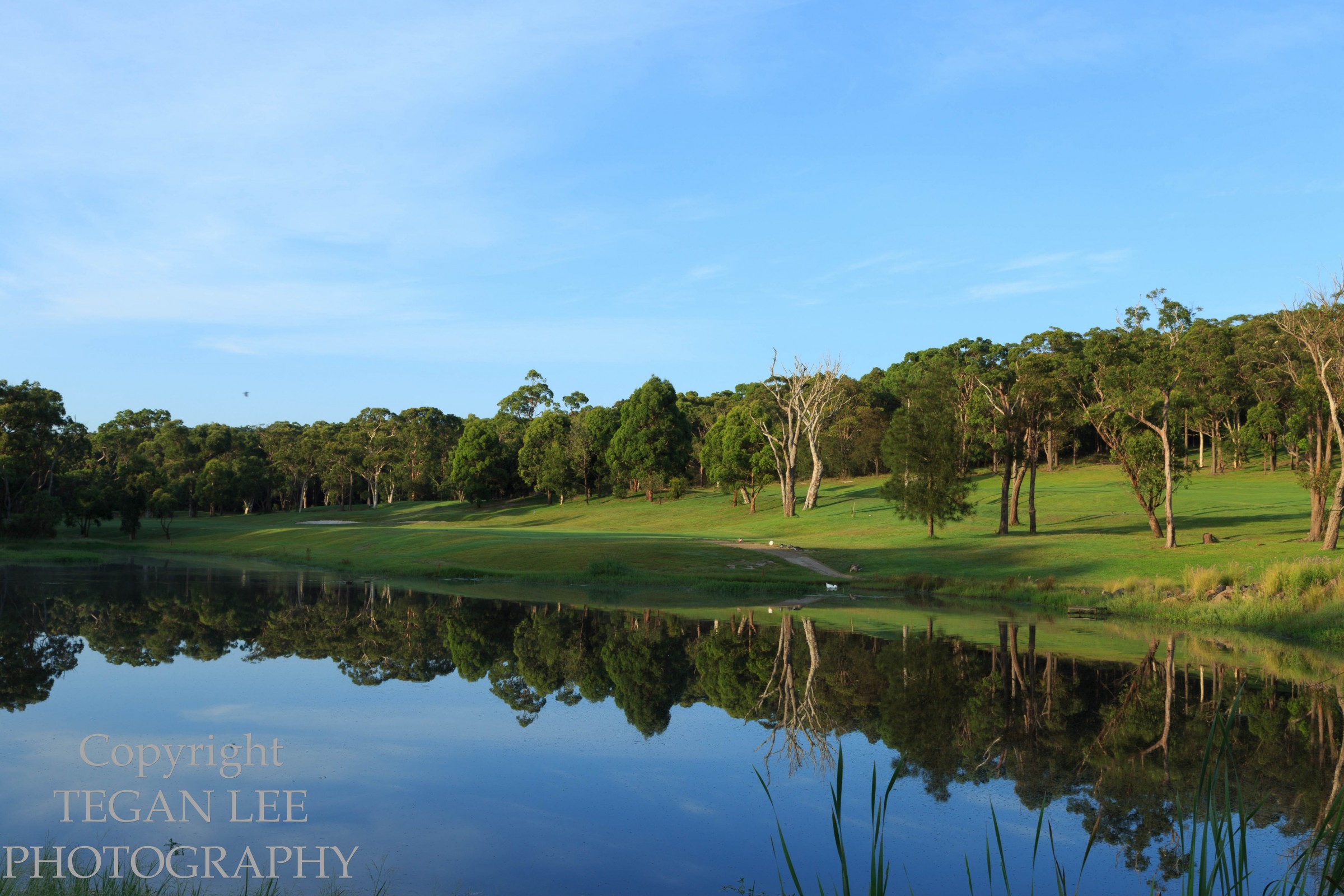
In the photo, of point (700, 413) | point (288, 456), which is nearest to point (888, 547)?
point (700, 413)

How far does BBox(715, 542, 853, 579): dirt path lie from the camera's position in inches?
1486

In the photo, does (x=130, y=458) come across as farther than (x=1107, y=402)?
Yes

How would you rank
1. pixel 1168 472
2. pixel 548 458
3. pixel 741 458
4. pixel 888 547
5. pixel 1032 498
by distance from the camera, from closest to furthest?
pixel 1168 472
pixel 888 547
pixel 1032 498
pixel 741 458
pixel 548 458

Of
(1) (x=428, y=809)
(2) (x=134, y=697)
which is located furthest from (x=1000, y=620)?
(2) (x=134, y=697)

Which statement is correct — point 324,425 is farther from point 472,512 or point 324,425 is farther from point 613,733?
point 613,733

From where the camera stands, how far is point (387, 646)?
22906 millimetres

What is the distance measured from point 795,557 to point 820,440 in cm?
5343

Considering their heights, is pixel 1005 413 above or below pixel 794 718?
above

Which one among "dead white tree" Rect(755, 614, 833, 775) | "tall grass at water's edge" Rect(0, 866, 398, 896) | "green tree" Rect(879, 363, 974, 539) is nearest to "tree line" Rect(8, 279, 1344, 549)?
"green tree" Rect(879, 363, 974, 539)

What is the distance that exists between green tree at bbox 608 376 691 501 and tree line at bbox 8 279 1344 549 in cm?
19

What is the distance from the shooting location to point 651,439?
85562mm

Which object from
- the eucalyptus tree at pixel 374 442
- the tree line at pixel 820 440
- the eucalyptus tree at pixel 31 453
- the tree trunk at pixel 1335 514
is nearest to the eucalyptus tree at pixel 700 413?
the tree line at pixel 820 440

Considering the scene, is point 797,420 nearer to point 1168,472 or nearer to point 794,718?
point 1168,472

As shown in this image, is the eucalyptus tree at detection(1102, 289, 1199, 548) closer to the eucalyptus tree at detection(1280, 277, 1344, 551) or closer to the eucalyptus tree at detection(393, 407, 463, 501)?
the eucalyptus tree at detection(1280, 277, 1344, 551)
